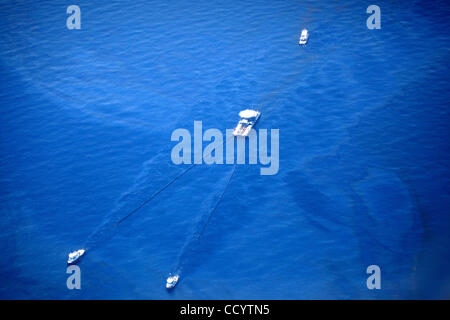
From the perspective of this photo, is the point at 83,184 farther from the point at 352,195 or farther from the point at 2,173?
the point at 352,195

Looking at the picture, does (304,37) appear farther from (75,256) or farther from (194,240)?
(75,256)

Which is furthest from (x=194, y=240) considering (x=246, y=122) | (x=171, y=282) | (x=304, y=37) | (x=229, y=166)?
(x=304, y=37)

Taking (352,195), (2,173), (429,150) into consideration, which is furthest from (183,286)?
(429,150)

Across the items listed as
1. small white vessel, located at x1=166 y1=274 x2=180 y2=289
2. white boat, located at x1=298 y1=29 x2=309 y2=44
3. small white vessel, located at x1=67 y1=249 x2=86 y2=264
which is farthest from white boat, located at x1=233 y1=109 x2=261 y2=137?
small white vessel, located at x1=67 y1=249 x2=86 y2=264

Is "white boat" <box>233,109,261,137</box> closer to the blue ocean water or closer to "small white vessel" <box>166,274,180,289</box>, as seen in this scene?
the blue ocean water

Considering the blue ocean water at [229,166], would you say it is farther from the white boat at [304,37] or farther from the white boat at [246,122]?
the white boat at [246,122]
